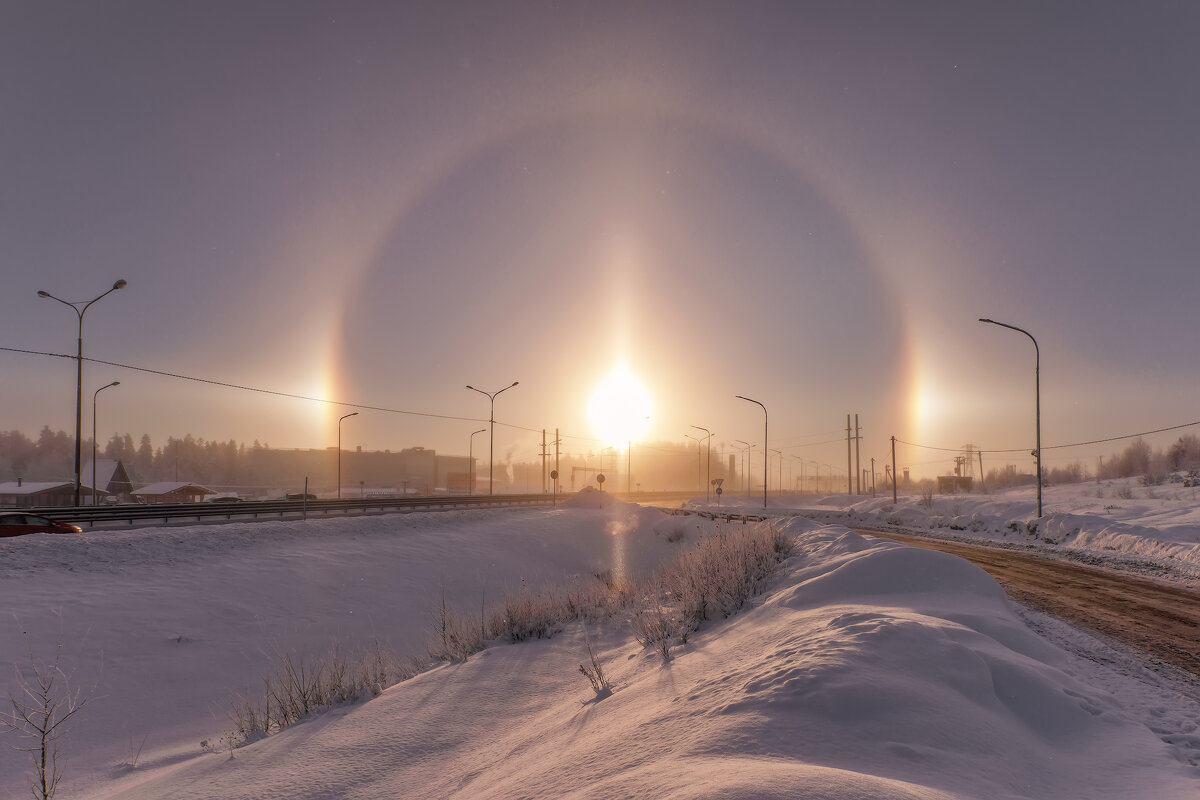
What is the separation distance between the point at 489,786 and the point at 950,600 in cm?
646

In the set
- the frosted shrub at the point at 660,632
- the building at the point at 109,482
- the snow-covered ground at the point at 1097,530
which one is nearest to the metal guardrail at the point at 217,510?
the frosted shrub at the point at 660,632

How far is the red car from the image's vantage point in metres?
19.5

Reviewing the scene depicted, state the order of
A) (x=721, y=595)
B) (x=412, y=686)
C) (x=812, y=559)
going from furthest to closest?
(x=812, y=559) < (x=721, y=595) < (x=412, y=686)

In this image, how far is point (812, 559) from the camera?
38.0 ft

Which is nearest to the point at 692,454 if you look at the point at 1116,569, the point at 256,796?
the point at 1116,569

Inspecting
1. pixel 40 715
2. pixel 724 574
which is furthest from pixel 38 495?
pixel 724 574

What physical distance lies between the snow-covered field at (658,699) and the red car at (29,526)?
340 centimetres

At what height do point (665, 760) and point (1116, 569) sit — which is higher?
point (665, 760)

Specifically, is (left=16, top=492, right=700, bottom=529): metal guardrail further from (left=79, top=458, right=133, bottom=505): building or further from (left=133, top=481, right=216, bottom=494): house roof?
(left=79, top=458, right=133, bottom=505): building

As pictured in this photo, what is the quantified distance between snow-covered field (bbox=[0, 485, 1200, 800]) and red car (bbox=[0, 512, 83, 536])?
11.2ft

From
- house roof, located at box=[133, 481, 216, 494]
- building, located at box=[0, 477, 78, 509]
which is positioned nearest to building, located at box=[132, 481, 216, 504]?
house roof, located at box=[133, 481, 216, 494]

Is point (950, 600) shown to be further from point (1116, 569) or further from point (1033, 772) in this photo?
point (1116, 569)

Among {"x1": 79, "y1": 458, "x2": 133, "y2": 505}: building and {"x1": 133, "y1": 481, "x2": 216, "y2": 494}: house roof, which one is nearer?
{"x1": 79, "y1": 458, "x2": 133, "y2": 505}: building

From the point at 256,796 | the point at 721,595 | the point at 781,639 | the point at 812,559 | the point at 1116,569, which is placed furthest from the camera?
the point at 1116,569
